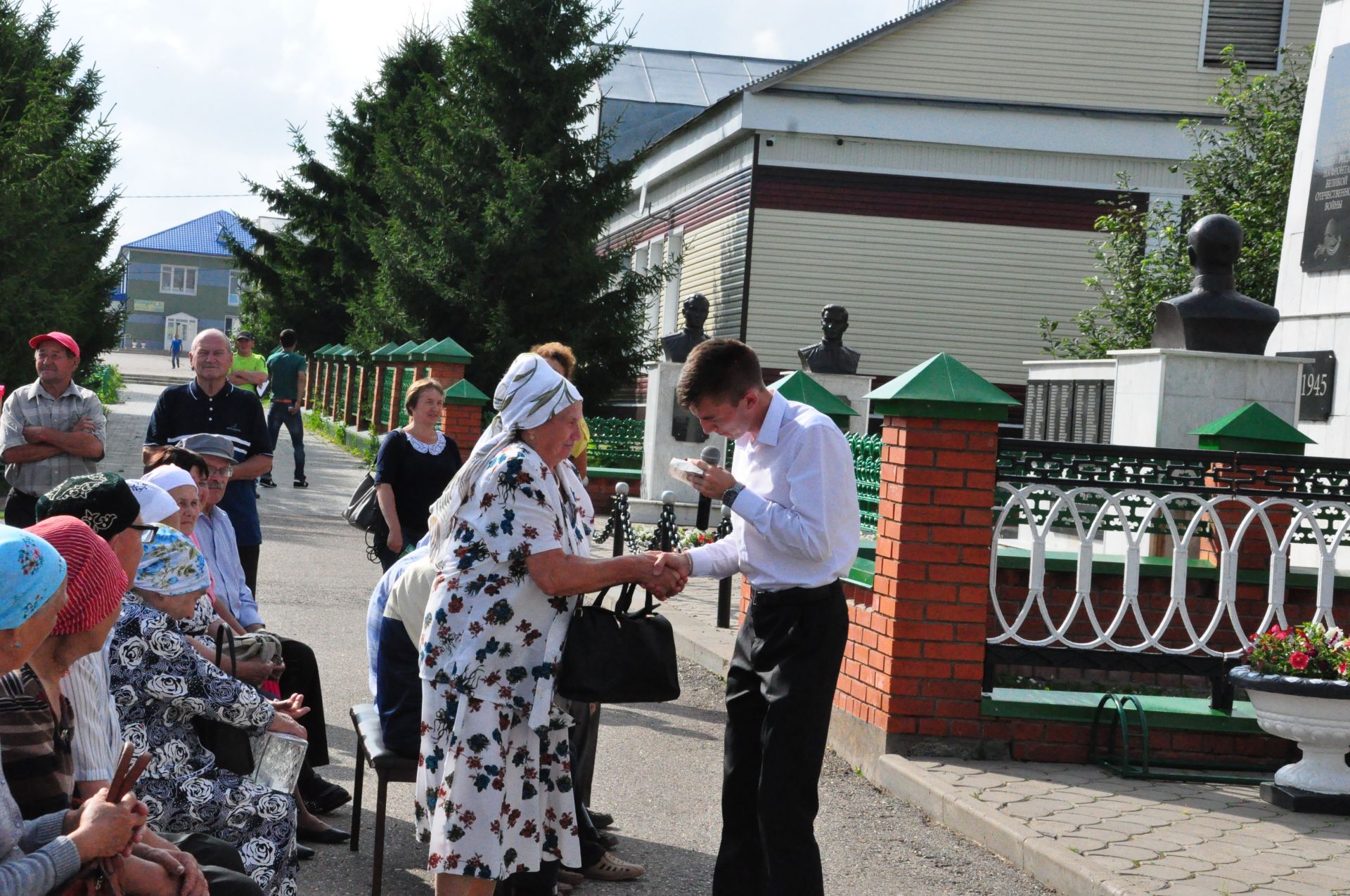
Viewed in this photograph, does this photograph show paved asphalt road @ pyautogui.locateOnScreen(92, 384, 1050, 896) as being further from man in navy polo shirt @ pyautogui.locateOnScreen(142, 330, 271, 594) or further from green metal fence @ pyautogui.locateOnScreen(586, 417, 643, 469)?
green metal fence @ pyautogui.locateOnScreen(586, 417, 643, 469)

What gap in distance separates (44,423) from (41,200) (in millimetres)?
12961

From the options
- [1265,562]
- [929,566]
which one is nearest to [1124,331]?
[1265,562]

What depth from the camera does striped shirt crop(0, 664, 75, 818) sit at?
3131 mm

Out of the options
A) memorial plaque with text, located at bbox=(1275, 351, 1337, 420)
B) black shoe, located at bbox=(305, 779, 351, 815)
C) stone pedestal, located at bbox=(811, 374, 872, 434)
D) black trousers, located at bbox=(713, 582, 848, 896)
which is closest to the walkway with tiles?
black trousers, located at bbox=(713, 582, 848, 896)

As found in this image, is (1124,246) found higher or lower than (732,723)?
higher

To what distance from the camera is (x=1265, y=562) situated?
8172 mm

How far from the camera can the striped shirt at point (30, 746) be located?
3131mm

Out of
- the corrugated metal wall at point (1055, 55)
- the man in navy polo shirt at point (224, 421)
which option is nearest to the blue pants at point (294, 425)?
the corrugated metal wall at point (1055, 55)

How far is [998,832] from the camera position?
5.74 metres

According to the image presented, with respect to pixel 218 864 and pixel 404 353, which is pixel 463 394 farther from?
pixel 218 864

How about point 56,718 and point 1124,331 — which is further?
point 1124,331

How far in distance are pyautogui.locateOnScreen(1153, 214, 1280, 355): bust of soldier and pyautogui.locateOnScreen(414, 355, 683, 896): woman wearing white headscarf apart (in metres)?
7.66

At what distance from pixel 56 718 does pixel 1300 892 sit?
418 centimetres

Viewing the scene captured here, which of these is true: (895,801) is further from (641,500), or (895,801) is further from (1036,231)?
(1036,231)
